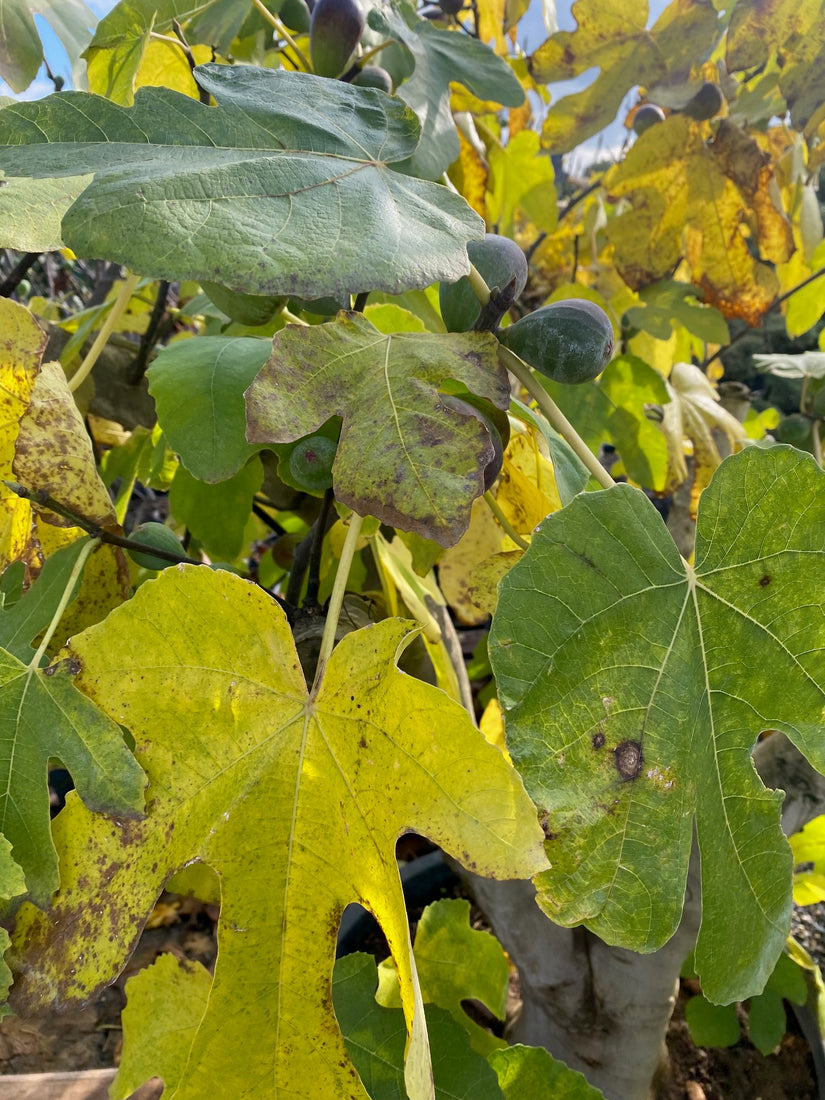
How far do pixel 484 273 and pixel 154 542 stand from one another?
37cm

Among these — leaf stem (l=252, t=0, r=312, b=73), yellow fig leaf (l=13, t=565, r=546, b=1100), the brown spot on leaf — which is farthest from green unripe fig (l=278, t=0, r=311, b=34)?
the brown spot on leaf

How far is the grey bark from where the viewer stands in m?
0.94

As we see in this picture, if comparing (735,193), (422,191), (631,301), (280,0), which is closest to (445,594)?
(422,191)

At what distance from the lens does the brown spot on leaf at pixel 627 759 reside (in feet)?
1.33

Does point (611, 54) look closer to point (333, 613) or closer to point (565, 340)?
point (565, 340)

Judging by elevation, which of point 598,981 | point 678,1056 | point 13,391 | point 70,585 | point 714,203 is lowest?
point 678,1056

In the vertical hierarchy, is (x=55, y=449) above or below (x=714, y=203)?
below

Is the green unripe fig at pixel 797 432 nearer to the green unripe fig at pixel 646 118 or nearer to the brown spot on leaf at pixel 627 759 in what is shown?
the green unripe fig at pixel 646 118

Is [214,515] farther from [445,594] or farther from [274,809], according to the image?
[274,809]

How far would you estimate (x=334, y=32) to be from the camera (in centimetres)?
70

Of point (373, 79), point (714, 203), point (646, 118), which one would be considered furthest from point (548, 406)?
point (646, 118)

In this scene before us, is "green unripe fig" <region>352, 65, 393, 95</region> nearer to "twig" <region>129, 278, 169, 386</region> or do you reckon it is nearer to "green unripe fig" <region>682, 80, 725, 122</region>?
"twig" <region>129, 278, 169, 386</region>

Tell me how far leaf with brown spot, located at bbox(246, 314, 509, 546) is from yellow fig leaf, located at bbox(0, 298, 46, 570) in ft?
0.79

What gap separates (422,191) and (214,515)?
21.5 inches
